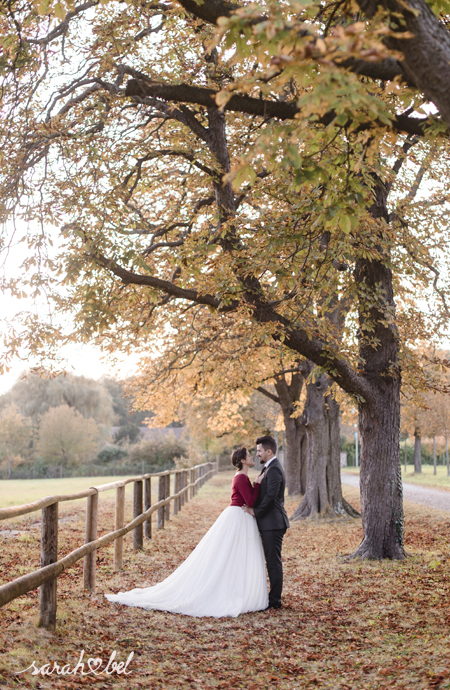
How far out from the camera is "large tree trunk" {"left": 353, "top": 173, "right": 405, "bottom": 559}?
9.53 m

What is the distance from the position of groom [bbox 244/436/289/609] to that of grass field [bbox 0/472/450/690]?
0.34 meters

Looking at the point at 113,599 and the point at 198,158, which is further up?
the point at 198,158

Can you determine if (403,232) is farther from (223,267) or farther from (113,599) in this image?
(113,599)

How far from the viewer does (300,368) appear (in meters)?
18.0

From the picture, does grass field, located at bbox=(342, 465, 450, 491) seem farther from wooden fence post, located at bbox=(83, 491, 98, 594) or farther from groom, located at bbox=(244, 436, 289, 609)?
wooden fence post, located at bbox=(83, 491, 98, 594)

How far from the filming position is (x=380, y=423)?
380 inches

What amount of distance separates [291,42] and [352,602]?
248 inches

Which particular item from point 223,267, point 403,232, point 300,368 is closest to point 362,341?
point 403,232

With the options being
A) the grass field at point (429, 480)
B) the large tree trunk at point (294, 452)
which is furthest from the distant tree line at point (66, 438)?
the large tree trunk at point (294, 452)

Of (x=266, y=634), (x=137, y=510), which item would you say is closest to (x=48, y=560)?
(x=266, y=634)

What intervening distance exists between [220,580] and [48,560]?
2.27 metres

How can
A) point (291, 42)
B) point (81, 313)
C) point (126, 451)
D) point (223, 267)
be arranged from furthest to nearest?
point (126, 451)
point (81, 313)
point (223, 267)
point (291, 42)

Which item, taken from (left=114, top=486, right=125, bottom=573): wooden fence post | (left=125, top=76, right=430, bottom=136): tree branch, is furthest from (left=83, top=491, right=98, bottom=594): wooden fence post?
(left=125, top=76, right=430, bottom=136): tree branch

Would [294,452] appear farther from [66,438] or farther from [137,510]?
[66,438]
